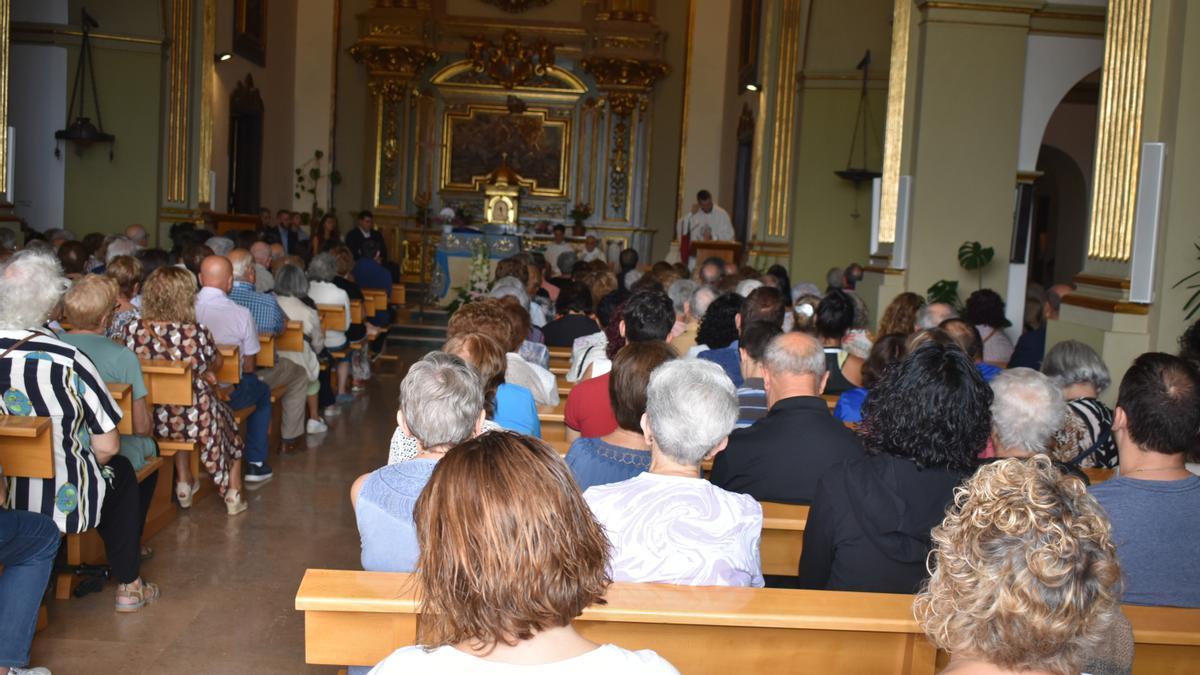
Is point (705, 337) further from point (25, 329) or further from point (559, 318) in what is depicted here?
point (25, 329)

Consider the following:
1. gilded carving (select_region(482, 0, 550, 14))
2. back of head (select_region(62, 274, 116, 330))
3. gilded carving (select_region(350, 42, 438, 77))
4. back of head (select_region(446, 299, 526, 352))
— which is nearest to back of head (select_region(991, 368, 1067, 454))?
back of head (select_region(446, 299, 526, 352))

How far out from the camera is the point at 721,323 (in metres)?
Result: 5.65

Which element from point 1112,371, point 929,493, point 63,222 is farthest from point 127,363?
point 63,222

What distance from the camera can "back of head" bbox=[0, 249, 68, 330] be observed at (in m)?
3.78

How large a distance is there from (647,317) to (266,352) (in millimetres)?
2608

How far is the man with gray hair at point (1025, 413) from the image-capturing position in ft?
10.5

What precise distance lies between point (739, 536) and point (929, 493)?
0.46 meters

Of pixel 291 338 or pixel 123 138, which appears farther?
pixel 123 138

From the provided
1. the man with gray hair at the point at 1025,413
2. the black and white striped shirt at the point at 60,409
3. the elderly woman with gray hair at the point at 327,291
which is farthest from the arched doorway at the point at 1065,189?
the black and white striped shirt at the point at 60,409

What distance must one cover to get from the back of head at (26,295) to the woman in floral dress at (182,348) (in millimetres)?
1295

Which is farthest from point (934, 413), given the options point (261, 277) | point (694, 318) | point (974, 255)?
point (974, 255)

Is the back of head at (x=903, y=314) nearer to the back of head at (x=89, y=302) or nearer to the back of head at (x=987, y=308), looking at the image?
the back of head at (x=987, y=308)

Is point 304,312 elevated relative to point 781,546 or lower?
elevated

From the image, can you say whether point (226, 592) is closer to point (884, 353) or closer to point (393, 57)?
point (884, 353)
